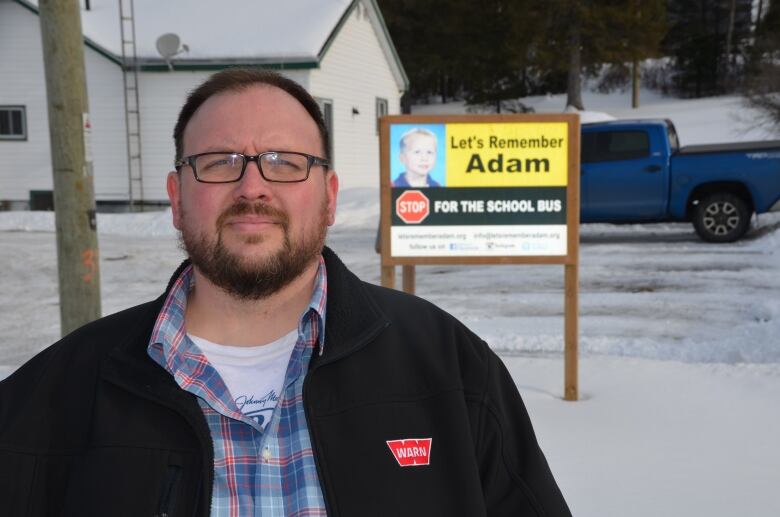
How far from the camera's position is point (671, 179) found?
13.4m

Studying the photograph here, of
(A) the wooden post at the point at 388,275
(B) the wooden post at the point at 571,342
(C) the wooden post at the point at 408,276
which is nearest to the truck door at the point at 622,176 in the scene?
(C) the wooden post at the point at 408,276

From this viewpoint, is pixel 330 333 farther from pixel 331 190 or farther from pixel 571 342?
pixel 571 342

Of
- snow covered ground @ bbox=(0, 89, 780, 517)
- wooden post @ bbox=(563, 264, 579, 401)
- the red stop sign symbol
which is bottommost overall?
snow covered ground @ bbox=(0, 89, 780, 517)

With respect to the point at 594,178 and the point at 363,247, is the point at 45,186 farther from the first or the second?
the point at 594,178

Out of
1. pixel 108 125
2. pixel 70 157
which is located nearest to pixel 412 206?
pixel 70 157

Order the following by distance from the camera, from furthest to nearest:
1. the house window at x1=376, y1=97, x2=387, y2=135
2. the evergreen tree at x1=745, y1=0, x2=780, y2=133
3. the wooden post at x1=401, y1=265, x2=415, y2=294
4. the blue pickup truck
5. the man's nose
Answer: the evergreen tree at x1=745, y1=0, x2=780, y2=133
the house window at x1=376, y1=97, x2=387, y2=135
the blue pickup truck
the wooden post at x1=401, y1=265, x2=415, y2=294
the man's nose

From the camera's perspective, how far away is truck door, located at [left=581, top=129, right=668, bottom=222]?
13477 millimetres

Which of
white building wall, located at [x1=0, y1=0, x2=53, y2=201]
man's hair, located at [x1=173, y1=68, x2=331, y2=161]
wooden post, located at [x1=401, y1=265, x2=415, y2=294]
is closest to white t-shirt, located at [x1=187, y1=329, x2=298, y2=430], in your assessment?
man's hair, located at [x1=173, y1=68, x2=331, y2=161]

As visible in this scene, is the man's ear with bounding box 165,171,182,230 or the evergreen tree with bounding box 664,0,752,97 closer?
the man's ear with bounding box 165,171,182,230

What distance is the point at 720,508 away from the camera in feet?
13.3

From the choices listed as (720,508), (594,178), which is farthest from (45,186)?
(720,508)

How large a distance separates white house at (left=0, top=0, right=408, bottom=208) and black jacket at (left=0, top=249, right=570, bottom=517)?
18238 millimetres

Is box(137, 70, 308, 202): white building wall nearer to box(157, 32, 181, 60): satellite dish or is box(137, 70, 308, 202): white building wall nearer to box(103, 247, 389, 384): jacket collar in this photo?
box(157, 32, 181, 60): satellite dish

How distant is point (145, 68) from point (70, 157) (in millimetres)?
15555
